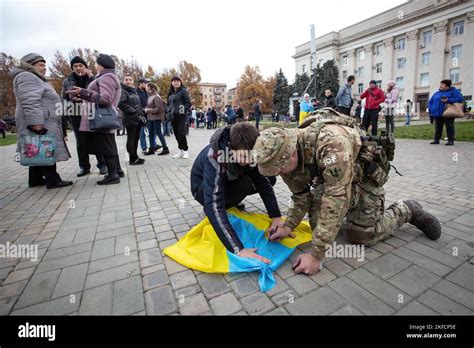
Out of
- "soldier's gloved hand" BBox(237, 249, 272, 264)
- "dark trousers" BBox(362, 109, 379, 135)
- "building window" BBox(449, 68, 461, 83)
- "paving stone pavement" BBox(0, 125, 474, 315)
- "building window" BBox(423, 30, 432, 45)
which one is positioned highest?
"building window" BBox(423, 30, 432, 45)

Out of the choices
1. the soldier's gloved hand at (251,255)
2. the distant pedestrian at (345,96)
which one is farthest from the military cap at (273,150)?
the distant pedestrian at (345,96)

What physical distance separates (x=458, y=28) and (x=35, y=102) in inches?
1949

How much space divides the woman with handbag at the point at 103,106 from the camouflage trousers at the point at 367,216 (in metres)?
3.81

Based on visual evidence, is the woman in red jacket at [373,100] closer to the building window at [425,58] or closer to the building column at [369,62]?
the building window at [425,58]

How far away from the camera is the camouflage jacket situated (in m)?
1.73

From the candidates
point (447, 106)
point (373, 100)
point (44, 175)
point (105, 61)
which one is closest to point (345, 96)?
point (373, 100)

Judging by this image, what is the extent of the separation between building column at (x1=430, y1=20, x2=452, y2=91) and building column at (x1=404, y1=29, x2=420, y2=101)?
2187 millimetres

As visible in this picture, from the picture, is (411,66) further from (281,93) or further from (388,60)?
(281,93)

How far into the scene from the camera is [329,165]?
172 centimetres

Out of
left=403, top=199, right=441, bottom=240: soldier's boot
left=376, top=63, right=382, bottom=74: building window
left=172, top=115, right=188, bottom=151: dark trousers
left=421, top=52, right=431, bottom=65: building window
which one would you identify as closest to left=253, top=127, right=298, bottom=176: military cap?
left=403, top=199, right=441, bottom=240: soldier's boot

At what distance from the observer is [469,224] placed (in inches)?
104

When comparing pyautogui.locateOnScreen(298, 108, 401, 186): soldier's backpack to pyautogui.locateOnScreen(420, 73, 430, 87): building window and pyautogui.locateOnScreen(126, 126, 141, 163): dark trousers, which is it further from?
pyautogui.locateOnScreen(420, 73, 430, 87): building window

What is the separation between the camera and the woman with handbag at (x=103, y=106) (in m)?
4.33
